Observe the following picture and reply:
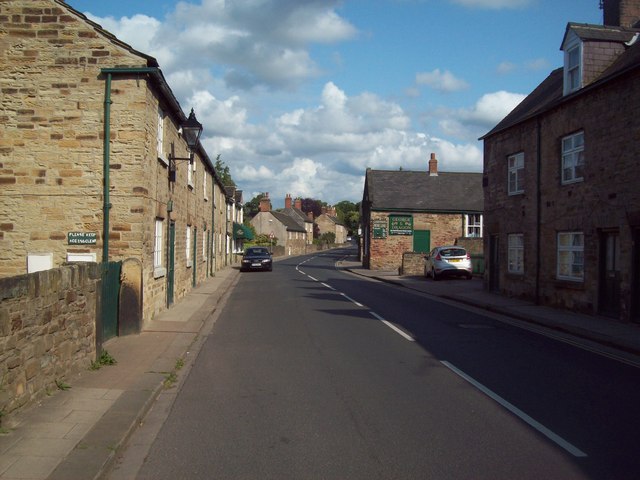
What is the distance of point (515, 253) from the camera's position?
2128 centimetres

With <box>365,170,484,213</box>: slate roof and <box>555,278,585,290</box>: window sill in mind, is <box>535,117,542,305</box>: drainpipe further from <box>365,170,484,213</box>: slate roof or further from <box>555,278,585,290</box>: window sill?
<box>365,170,484,213</box>: slate roof

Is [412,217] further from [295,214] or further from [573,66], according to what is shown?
[295,214]

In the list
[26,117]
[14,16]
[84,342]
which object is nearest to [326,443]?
[84,342]

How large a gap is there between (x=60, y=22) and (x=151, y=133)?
113 inches

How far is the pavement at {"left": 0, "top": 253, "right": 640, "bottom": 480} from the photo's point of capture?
5.05 metres

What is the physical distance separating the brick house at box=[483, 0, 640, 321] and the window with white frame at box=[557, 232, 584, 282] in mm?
29

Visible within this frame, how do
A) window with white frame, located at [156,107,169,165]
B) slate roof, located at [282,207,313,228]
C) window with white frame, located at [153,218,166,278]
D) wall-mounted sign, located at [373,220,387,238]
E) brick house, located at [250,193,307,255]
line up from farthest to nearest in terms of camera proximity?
slate roof, located at [282,207,313,228] → brick house, located at [250,193,307,255] → wall-mounted sign, located at [373,220,387,238] → window with white frame, located at [156,107,169,165] → window with white frame, located at [153,218,166,278]

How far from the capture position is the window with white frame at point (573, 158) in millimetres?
16812

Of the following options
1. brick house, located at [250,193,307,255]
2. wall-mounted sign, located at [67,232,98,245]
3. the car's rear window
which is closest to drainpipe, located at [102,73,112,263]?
wall-mounted sign, located at [67,232,98,245]

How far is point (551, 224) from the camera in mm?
18281

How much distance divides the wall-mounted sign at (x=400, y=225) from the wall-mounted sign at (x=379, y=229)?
0.49 meters

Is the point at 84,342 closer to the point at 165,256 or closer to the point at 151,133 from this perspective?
the point at 151,133

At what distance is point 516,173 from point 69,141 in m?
14.2

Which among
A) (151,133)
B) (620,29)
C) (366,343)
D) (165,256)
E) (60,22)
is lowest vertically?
(366,343)
